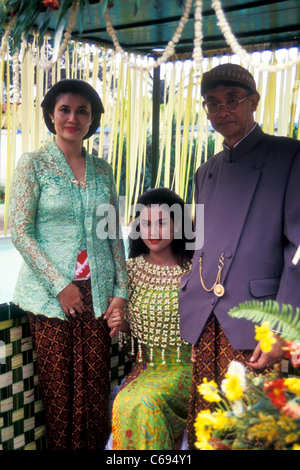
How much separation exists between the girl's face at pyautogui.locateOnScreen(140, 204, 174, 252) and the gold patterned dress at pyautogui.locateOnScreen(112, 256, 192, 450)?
12 centimetres

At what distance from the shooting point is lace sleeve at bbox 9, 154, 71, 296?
2.05m

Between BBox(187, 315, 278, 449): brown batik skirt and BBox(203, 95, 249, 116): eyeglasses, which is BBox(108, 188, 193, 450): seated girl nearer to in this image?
BBox(187, 315, 278, 449): brown batik skirt

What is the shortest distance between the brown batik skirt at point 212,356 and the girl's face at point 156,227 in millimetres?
524

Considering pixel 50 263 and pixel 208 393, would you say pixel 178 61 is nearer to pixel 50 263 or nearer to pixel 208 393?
pixel 50 263

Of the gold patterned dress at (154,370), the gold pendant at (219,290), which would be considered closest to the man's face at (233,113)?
the gold pendant at (219,290)

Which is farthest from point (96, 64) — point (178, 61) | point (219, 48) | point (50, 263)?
point (50, 263)

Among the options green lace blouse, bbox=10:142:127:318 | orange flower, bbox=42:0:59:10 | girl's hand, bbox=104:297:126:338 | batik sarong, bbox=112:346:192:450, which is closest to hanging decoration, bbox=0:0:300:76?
orange flower, bbox=42:0:59:10

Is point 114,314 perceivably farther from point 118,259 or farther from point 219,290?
point 219,290

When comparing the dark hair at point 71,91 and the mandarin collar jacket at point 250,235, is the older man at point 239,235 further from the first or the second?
the dark hair at point 71,91

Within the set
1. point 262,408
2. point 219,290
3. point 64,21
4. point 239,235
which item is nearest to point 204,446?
point 262,408

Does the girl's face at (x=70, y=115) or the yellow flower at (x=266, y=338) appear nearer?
the yellow flower at (x=266, y=338)

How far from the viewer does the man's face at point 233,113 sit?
196 centimetres

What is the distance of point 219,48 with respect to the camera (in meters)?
2.87

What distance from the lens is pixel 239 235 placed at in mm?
1893
